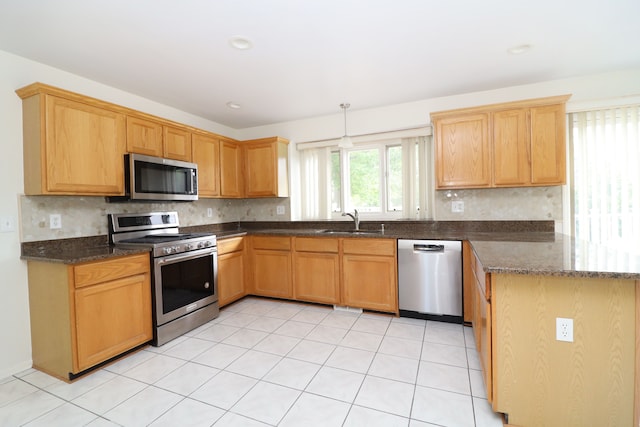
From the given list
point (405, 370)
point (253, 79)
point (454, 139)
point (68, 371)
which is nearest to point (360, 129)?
point (454, 139)

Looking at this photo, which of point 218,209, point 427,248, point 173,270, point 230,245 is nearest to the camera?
point 173,270

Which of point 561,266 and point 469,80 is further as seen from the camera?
point 469,80

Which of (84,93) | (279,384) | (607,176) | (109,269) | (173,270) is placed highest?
(84,93)

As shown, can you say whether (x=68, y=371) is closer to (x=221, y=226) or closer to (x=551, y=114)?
(x=221, y=226)

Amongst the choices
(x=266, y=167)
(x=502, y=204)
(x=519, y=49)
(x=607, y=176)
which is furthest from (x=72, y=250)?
(x=607, y=176)

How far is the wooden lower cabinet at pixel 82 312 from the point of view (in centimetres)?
201

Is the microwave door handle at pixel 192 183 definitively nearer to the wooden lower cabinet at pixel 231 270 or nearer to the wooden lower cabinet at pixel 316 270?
the wooden lower cabinet at pixel 231 270

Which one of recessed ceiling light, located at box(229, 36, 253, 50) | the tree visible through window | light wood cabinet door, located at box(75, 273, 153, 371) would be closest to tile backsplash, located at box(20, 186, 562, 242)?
the tree visible through window

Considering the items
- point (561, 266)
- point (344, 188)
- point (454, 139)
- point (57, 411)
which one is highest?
point (454, 139)

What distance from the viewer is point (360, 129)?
3734 millimetres

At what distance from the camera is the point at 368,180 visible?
3844 mm

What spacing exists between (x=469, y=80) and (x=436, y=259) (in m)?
1.77

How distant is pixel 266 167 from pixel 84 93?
6.44 ft

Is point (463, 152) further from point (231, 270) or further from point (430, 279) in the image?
point (231, 270)
